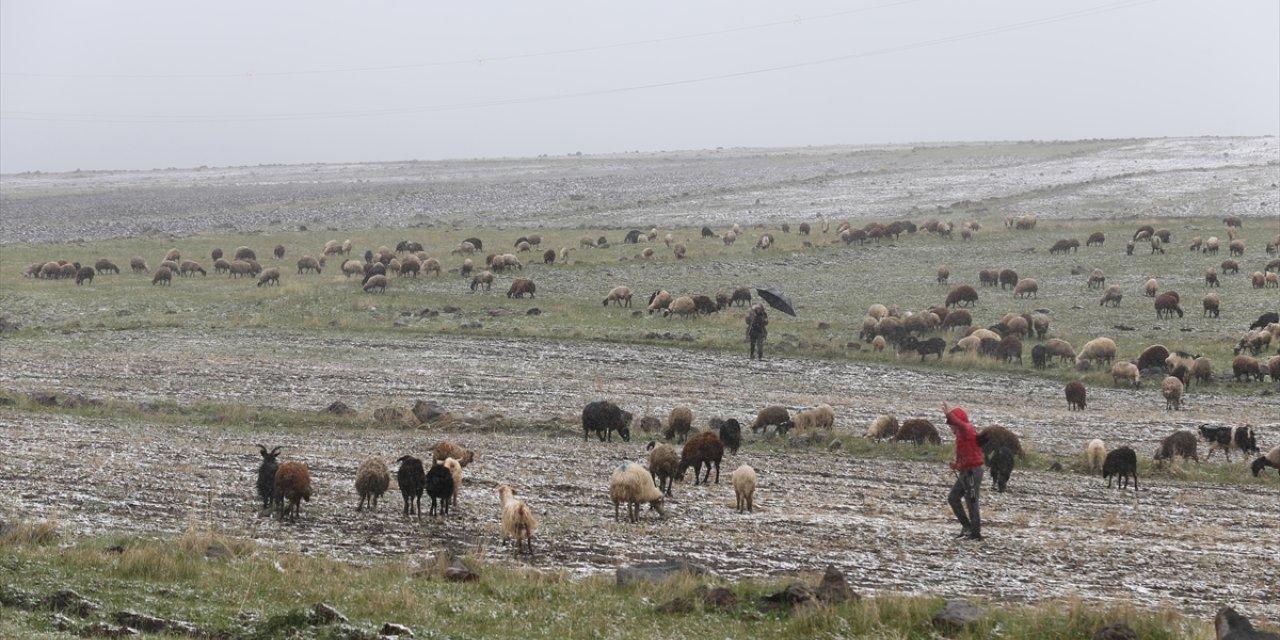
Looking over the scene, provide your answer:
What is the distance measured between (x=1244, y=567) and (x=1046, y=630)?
5868 millimetres

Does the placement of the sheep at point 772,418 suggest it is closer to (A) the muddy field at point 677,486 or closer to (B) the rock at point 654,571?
(A) the muddy field at point 677,486

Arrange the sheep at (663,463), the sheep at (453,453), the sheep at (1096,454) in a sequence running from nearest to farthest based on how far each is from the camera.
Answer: the sheep at (663,463)
the sheep at (453,453)
the sheep at (1096,454)

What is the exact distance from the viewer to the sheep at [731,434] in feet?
74.0

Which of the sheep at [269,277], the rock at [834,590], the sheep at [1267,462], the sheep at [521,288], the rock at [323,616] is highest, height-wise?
the sheep at [269,277]

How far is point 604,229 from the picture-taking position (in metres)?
71.8

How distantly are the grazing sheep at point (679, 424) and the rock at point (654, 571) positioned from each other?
10.5 metres

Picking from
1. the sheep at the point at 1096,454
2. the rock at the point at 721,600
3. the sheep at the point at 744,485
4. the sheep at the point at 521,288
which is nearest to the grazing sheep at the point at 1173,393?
the sheep at the point at 1096,454

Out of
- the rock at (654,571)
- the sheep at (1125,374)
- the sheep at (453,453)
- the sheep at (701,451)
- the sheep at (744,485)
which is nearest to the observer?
the rock at (654,571)

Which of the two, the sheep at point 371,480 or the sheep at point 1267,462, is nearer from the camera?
the sheep at point 371,480

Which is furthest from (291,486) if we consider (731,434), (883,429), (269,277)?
(269,277)

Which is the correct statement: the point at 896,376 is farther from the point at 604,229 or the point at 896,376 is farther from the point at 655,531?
the point at 604,229

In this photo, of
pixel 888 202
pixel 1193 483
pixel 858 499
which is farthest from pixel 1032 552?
pixel 888 202

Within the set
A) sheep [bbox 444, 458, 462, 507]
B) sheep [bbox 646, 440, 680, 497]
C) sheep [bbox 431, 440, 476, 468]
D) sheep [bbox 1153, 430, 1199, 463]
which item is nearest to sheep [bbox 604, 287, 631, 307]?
sheep [bbox 1153, 430, 1199, 463]

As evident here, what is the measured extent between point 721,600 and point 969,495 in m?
5.73
